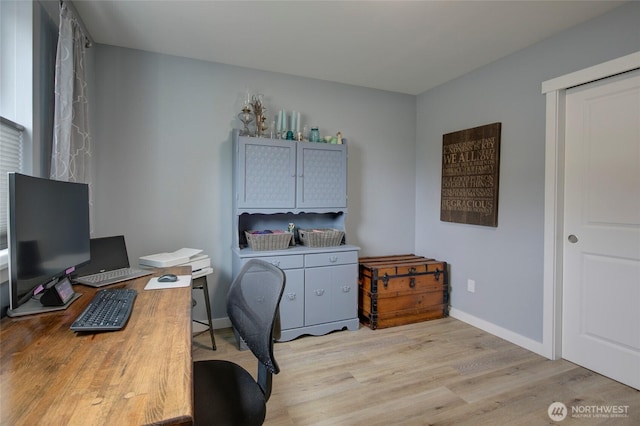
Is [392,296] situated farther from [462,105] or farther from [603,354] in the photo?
[462,105]

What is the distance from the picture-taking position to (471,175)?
3086 mm

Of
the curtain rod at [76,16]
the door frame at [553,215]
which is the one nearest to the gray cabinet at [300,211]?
the curtain rod at [76,16]

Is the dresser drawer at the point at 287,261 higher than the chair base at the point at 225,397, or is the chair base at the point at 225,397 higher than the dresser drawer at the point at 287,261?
the dresser drawer at the point at 287,261

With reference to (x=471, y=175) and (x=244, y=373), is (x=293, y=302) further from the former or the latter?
(x=471, y=175)

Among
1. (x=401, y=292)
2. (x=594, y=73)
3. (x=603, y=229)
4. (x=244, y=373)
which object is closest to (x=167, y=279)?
(x=244, y=373)

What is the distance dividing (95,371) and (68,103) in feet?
5.43

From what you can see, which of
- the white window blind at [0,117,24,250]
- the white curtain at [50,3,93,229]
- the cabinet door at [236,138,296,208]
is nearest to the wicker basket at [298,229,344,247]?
the cabinet door at [236,138,296,208]

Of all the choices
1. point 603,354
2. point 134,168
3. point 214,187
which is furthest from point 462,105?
A: point 134,168

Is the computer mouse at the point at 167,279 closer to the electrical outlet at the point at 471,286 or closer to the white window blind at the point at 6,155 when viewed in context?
the white window blind at the point at 6,155

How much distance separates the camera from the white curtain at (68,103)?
70.0 inches

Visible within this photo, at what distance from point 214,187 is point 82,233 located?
1.45 meters

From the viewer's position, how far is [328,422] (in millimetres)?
1775

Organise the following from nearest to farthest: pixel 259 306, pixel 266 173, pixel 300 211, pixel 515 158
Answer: pixel 259 306 → pixel 515 158 → pixel 266 173 → pixel 300 211

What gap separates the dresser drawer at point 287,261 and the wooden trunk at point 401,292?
725mm
